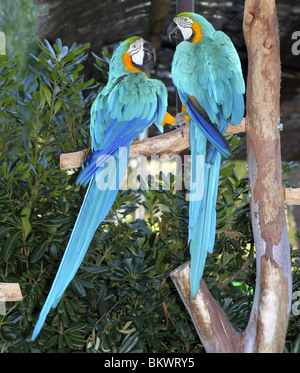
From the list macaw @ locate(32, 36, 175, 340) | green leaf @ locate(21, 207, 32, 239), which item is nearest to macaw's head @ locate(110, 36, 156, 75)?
macaw @ locate(32, 36, 175, 340)

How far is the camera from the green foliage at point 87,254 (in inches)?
48.3

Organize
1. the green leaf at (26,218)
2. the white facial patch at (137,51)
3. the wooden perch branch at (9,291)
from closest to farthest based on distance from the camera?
the wooden perch branch at (9,291)
the white facial patch at (137,51)
the green leaf at (26,218)

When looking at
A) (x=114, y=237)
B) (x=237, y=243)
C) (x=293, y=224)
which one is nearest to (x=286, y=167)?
(x=237, y=243)

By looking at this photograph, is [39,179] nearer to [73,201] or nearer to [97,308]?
[73,201]

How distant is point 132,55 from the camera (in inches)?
43.8

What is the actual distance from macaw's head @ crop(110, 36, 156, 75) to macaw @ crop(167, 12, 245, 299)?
7 cm

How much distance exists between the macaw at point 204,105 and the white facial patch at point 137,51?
0.09m

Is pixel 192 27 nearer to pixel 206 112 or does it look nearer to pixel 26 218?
pixel 206 112

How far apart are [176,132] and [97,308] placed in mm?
585

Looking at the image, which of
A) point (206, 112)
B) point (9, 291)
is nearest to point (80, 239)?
point (9, 291)

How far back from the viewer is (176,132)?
1.10 meters

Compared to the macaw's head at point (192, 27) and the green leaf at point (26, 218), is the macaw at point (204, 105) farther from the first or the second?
the green leaf at point (26, 218)

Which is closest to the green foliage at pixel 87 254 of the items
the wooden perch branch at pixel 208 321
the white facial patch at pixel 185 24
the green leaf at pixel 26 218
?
the green leaf at pixel 26 218

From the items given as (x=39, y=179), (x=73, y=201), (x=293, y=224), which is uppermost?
(x=39, y=179)
